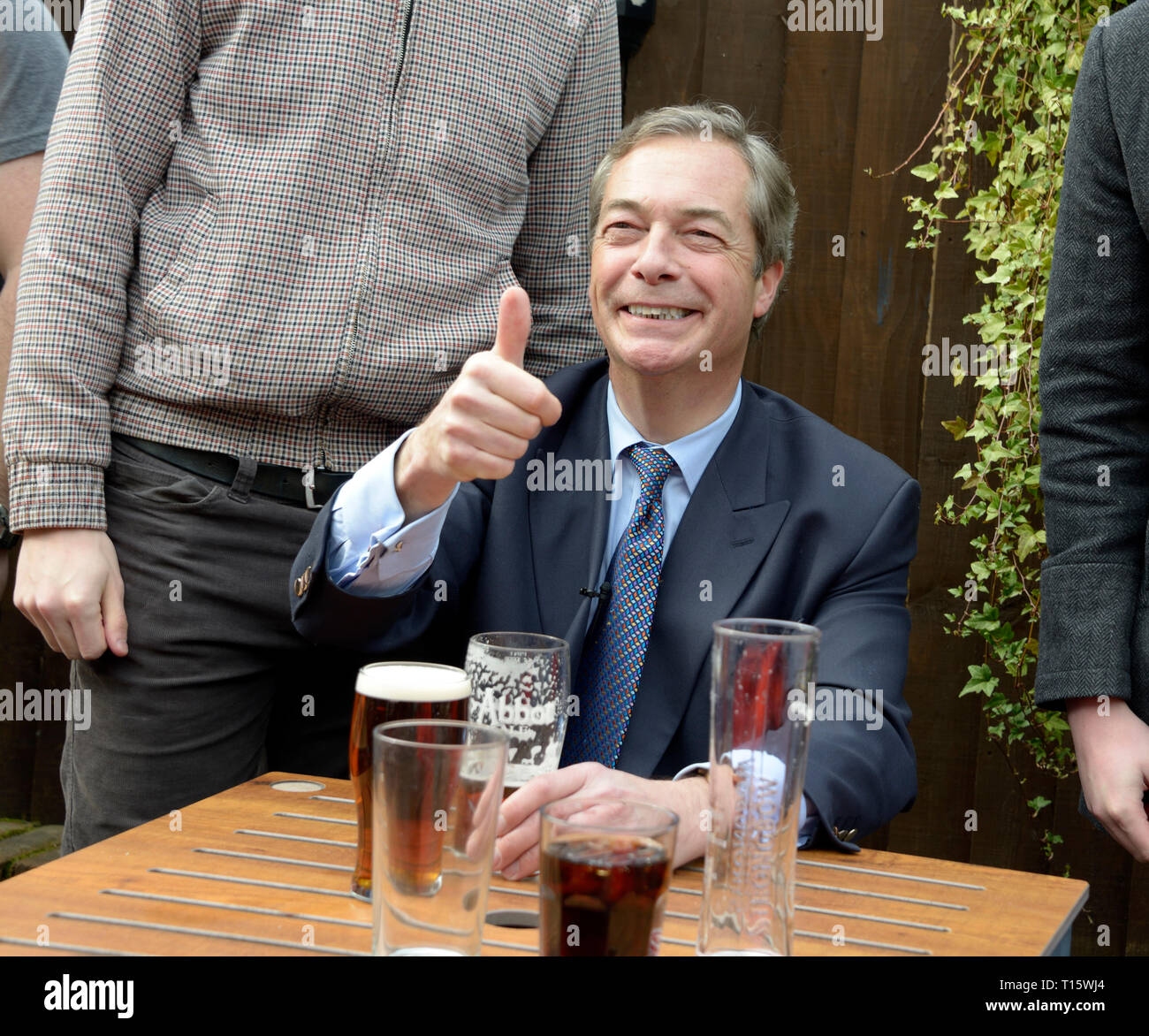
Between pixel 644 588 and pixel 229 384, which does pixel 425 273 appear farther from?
pixel 644 588

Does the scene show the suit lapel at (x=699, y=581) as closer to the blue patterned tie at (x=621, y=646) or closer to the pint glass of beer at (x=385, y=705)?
the blue patterned tie at (x=621, y=646)

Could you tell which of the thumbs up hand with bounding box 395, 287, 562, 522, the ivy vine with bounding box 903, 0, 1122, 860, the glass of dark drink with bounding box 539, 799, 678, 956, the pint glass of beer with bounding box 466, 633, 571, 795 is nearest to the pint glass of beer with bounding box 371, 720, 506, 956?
the glass of dark drink with bounding box 539, 799, 678, 956

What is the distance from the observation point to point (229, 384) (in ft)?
6.12

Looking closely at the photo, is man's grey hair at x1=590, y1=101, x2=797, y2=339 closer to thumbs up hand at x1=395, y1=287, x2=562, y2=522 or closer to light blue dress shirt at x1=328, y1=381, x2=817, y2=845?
light blue dress shirt at x1=328, y1=381, x2=817, y2=845

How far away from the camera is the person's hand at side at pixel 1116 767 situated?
144cm

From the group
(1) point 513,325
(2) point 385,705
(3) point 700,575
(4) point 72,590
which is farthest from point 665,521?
(4) point 72,590

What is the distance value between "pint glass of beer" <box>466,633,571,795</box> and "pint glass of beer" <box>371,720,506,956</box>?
289 millimetres

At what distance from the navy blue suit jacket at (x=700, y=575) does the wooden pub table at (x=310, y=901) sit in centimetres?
23

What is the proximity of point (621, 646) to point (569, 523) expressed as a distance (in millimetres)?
223

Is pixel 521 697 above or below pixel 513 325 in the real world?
below

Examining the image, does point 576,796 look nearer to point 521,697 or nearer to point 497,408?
point 521,697

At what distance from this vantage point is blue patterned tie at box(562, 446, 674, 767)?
165 cm

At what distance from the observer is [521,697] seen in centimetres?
124
